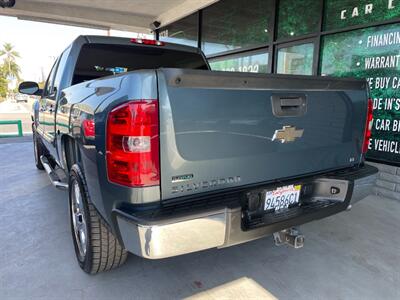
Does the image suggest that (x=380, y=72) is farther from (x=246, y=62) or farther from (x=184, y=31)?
(x=184, y=31)

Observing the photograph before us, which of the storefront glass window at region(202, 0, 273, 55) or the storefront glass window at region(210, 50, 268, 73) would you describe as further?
the storefront glass window at region(210, 50, 268, 73)

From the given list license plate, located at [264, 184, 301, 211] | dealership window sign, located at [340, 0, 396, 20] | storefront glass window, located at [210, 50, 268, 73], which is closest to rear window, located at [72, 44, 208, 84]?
license plate, located at [264, 184, 301, 211]

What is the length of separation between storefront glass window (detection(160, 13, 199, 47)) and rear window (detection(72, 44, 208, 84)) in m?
5.47

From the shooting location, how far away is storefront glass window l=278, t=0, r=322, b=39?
5.24 meters

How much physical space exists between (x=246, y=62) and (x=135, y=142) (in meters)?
5.86

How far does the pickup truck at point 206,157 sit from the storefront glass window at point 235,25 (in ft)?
14.6

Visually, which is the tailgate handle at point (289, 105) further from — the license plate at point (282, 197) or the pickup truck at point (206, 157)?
the license plate at point (282, 197)

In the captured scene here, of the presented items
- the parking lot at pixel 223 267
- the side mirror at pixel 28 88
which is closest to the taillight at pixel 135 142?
the parking lot at pixel 223 267

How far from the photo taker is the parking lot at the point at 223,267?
221cm

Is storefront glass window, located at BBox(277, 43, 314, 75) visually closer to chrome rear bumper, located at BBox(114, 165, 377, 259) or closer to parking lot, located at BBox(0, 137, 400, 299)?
parking lot, located at BBox(0, 137, 400, 299)

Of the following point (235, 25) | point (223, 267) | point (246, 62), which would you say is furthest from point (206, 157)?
point (235, 25)

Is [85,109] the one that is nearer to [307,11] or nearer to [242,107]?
[242,107]

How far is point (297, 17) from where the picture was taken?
5570mm

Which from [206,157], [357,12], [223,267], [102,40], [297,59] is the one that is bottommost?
[223,267]
